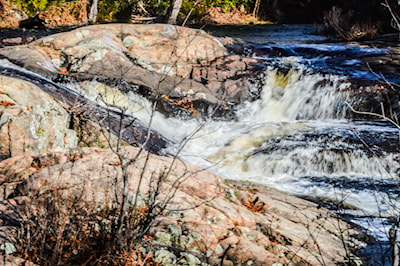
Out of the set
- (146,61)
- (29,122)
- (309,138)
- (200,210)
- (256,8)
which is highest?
(256,8)

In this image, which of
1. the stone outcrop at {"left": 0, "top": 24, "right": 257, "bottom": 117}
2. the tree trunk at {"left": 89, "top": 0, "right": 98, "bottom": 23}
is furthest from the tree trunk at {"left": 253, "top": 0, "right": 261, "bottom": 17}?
the stone outcrop at {"left": 0, "top": 24, "right": 257, "bottom": 117}

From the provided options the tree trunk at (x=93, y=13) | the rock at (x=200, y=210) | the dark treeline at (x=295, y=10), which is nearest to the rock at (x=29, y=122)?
the rock at (x=200, y=210)

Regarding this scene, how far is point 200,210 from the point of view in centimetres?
360

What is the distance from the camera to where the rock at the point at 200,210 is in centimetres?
299

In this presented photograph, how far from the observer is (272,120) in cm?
940

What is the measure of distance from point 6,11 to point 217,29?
9.26 metres

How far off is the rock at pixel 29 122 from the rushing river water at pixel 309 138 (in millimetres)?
1741

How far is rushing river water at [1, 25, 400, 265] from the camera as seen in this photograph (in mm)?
5961

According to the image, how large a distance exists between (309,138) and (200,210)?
4.49 m

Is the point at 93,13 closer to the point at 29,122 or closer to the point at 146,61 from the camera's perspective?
the point at 146,61

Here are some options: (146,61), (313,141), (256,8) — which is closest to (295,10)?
(256,8)

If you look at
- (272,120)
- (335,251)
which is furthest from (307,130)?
(335,251)

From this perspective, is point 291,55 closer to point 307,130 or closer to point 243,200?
point 307,130

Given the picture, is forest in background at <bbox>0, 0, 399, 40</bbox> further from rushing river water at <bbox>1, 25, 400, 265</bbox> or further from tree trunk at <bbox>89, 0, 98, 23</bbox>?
rushing river water at <bbox>1, 25, 400, 265</bbox>
